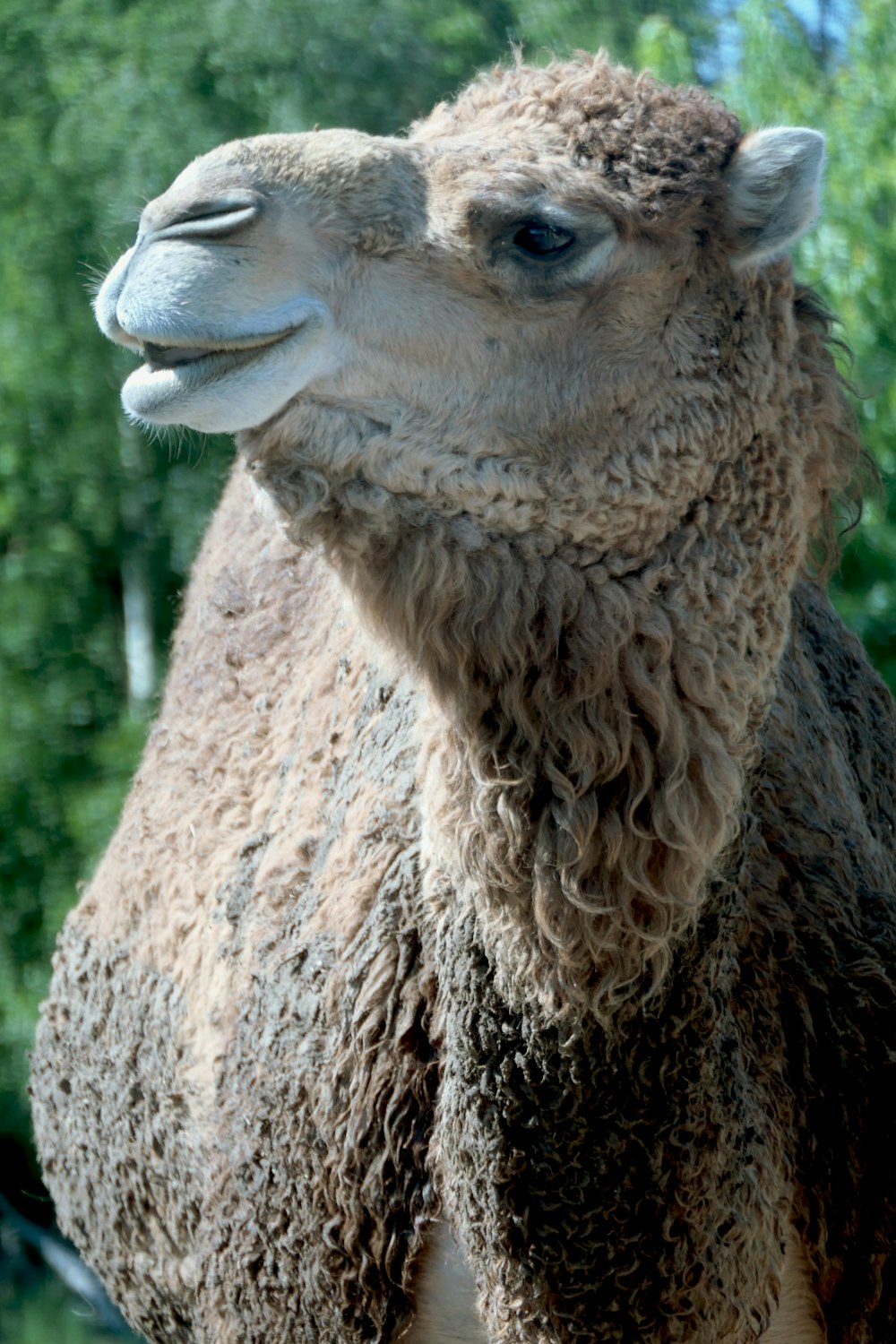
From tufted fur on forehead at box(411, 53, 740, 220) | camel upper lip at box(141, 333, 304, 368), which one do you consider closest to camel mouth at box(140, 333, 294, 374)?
camel upper lip at box(141, 333, 304, 368)

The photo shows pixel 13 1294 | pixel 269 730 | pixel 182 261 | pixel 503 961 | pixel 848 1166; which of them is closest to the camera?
pixel 182 261

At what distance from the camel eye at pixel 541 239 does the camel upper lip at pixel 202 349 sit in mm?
464

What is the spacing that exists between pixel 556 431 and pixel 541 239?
0.34 m

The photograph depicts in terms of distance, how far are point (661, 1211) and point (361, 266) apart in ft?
6.04

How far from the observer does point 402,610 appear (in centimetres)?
297

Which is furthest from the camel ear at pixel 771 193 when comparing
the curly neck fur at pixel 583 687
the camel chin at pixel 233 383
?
the camel chin at pixel 233 383

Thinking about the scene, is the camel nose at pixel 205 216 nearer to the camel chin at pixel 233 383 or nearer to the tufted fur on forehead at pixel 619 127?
the camel chin at pixel 233 383

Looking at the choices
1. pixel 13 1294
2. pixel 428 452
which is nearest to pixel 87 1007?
pixel 428 452

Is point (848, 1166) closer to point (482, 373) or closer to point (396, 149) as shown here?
point (482, 373)

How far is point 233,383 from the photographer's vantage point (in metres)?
2.74

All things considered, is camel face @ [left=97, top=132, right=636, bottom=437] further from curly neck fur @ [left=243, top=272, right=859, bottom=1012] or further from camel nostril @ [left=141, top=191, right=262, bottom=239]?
curly neck fur @ [left=243, top=272, right=859, bottom=1012]

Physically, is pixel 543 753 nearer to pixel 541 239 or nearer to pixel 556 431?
pixel 556 431

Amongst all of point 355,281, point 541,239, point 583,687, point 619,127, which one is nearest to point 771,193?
point 619,127

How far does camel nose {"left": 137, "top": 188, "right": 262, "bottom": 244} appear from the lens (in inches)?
108
